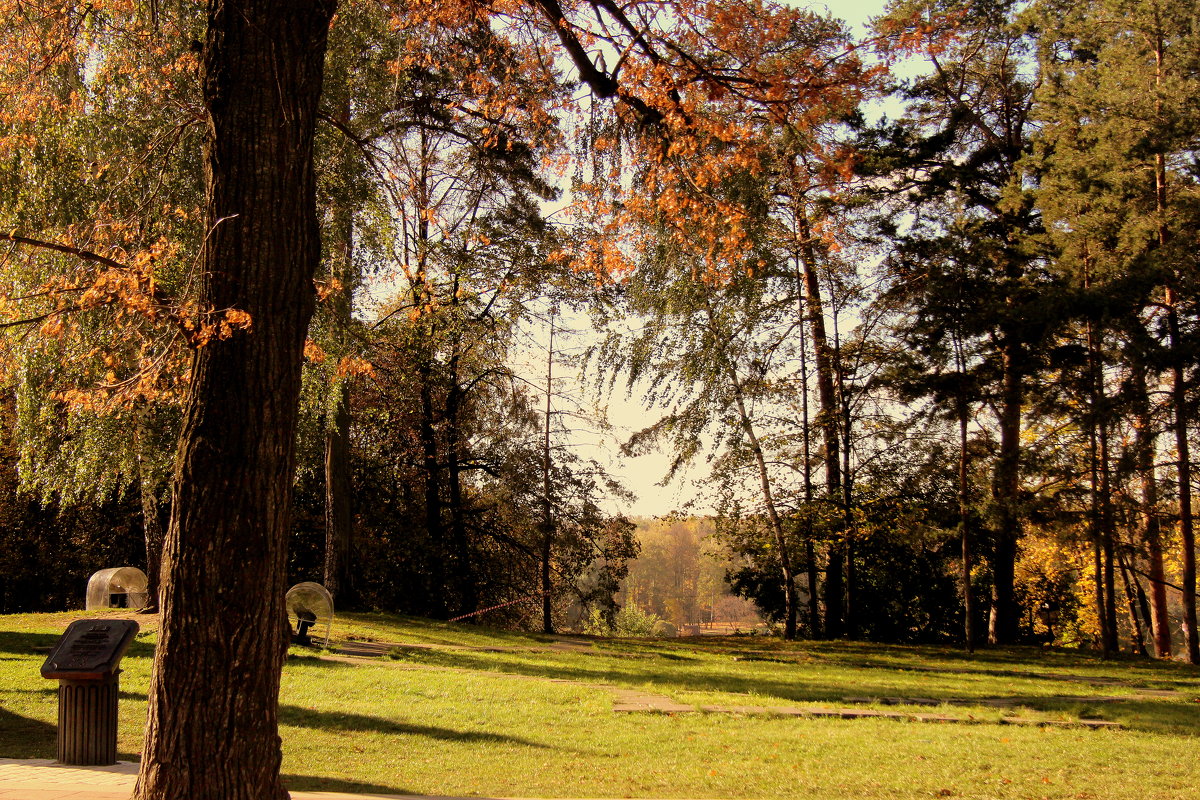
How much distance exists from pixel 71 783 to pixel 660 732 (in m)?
4.83

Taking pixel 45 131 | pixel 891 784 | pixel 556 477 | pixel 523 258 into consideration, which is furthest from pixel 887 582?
pixel 45 131

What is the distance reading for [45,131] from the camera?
35.0 ft

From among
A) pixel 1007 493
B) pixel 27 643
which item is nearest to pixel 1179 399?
pixel 1007 493

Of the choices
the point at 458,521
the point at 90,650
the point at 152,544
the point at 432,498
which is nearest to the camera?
the point at 90,650

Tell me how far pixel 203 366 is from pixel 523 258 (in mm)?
15928

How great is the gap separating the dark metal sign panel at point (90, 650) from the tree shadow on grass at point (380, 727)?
191 centimetres

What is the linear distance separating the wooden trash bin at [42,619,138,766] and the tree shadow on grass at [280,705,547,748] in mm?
1879

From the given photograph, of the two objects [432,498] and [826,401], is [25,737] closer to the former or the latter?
[432,498]

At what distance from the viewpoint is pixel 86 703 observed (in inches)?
264

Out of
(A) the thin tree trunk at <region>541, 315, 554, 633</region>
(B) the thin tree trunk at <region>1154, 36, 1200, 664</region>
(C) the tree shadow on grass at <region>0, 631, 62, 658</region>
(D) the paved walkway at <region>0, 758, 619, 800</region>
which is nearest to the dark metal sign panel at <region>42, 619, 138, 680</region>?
(D) the paved walkway at <region>0, 758, 619, 800</region>

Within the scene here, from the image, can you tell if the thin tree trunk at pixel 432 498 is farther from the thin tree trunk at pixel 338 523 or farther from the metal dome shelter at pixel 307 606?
the metal dome shelter at pixel 307 606

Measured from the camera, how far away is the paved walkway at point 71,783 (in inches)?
219

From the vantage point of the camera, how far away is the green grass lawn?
6863 mm

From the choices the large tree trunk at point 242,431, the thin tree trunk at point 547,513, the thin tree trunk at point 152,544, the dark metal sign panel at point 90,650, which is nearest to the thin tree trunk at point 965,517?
the thin tree trunk at point 547,513
